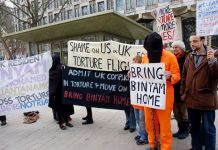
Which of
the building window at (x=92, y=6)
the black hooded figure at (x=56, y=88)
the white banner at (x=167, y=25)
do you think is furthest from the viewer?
the building window at (x=92, y=6)

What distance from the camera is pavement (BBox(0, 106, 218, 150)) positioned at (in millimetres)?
5816

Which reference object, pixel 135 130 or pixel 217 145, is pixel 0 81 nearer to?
pixel 135 130

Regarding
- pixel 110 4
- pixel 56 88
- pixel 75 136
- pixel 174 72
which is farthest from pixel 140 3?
pixel 174 72

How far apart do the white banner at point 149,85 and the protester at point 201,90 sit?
41 centimetres

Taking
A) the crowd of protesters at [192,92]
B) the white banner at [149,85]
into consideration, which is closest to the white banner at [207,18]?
the crowd of protesters at [192,92]

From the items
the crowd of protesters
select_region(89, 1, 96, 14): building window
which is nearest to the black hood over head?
the crowd of protesters

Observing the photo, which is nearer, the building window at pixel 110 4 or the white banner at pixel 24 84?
the white banner at pixel 24 84

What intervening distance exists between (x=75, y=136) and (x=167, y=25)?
14.1 ft

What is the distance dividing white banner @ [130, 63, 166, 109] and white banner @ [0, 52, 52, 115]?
10.1 ft

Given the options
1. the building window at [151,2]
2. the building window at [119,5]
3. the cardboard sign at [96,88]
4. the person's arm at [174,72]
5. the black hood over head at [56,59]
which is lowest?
the cardboard sign at [96,88]

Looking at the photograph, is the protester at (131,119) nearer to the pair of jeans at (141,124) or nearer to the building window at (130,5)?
the pair of jeans at (141,124)

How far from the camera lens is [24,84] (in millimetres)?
7504

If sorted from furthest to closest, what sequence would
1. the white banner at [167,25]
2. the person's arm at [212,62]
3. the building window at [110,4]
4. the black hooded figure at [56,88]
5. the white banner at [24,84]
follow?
the building window at [110,4], the white banner at [167,25], the white banner at [24,84], the black hooded figure at [56,88], the person's arm at [212,62]

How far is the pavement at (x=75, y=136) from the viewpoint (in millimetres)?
→ 5816
